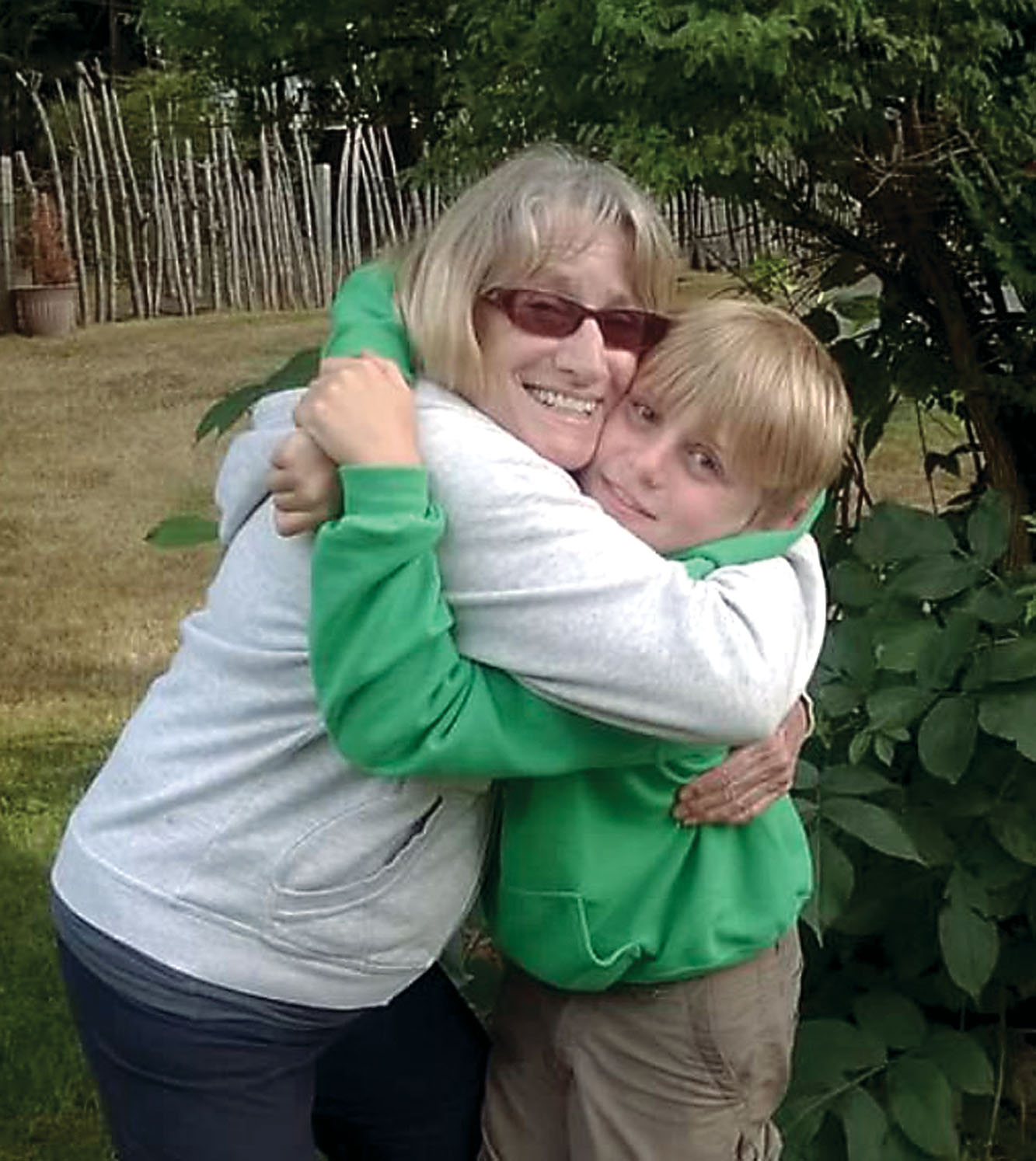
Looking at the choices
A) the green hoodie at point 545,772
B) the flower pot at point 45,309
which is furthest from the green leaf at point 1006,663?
the flower pot at point 45,309

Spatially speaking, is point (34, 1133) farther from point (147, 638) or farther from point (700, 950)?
point (147, 638)

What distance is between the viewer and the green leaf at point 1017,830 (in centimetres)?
312

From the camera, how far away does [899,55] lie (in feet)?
9.33

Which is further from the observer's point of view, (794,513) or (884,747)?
(884,747)

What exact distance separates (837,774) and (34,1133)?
1.47m

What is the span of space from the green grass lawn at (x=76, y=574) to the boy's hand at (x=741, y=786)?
1.85m

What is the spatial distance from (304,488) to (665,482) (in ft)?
1.05

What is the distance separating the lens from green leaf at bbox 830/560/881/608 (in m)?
3.25

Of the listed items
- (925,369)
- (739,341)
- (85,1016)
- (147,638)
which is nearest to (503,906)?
(85,1016)

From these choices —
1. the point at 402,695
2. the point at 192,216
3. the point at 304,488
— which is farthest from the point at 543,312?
the point at 192,216

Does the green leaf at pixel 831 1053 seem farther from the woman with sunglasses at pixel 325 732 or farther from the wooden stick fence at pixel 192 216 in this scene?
the wooden stick fence at pixel 192 216

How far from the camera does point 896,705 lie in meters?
3.06

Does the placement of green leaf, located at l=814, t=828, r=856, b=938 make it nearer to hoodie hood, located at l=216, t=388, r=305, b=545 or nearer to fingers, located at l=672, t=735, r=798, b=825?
fingers, located at l=672, t=735, r=798, b=825

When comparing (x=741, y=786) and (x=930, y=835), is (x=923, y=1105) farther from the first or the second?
(x=741, y=786)
